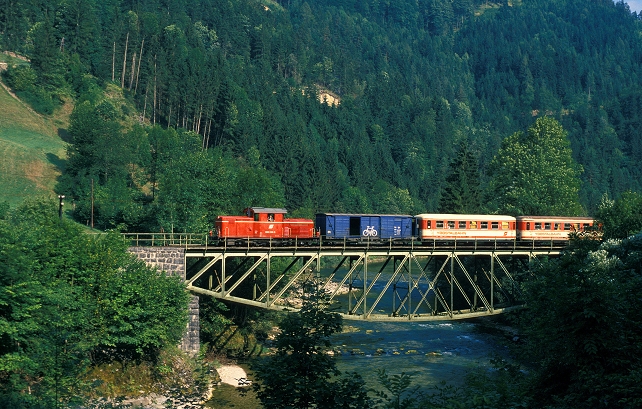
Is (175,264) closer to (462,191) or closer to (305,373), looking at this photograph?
(305,373)

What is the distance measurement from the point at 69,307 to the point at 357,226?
2807cm

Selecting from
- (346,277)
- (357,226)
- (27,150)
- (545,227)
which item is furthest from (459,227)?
(27,150)

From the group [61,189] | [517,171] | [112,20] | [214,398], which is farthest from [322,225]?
[112,20]

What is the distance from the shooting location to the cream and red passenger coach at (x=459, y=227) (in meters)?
63.0

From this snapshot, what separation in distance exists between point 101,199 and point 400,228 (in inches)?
1631

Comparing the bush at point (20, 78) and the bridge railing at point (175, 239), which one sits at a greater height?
the bush at point (20, 78)

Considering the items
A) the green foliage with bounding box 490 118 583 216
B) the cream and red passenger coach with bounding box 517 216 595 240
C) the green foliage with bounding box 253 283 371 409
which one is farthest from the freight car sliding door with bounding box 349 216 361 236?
the green foliage with bounding box 253 283 371 409

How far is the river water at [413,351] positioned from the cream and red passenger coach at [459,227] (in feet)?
31.1

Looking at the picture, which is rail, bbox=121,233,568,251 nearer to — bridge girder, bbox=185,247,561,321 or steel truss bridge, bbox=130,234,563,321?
steel truss bridge, bbox=130,234,563,321

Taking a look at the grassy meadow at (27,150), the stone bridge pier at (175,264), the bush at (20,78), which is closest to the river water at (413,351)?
the stone bridge pier at (175,264)

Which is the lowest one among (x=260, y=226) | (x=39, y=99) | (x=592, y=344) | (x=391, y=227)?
(x=592, y=344)

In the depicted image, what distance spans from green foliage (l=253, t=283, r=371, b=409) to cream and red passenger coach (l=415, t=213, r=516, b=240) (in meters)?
39.7

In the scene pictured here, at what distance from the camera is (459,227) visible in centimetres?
6331

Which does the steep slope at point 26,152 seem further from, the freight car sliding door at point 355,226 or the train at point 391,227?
the freight car sliding door at point 355,226
